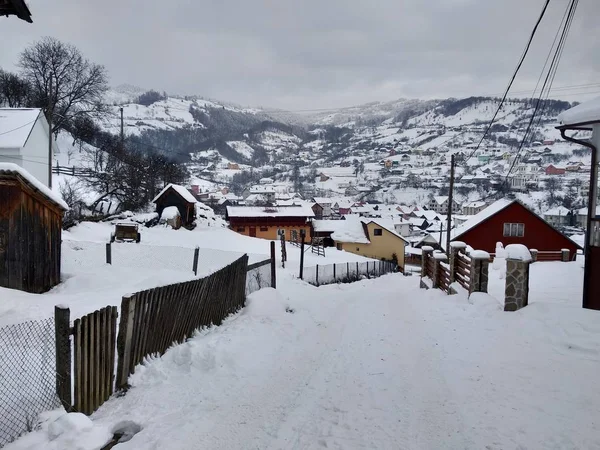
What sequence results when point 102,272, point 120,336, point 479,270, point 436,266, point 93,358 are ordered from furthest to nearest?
point 436,266
point 102,272
point 479,270
point 120,336
point 93,358

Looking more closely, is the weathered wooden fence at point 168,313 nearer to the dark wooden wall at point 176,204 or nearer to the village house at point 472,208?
the dark wooden wall at point 176,204

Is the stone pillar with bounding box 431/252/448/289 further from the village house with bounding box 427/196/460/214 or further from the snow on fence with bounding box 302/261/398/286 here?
the village house with bounding box 427/196/460/214

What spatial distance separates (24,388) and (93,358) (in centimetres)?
80

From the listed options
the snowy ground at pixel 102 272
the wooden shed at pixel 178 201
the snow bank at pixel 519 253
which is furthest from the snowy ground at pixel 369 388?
the wooden shed at pixel 178 201

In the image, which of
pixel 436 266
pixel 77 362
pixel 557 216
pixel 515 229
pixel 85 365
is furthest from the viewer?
pixel 557 216

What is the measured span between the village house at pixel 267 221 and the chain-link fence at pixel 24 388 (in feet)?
175

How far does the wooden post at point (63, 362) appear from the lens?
412 centimetres

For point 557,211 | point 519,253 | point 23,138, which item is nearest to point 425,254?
point 519,253

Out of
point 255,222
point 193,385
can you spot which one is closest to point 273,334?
point 193,385

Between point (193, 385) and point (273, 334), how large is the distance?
273 centimetres

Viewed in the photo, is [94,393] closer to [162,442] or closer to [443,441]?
[162,442]

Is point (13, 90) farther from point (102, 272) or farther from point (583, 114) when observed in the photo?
point (583, 114)

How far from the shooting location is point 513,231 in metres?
35.7

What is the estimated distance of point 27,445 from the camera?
141 inches
